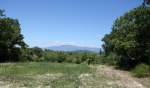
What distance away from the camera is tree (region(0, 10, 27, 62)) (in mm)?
42531

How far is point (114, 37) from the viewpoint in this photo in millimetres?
35031

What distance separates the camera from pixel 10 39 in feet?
141

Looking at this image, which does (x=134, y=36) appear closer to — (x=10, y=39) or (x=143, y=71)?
(x=143, y=71)

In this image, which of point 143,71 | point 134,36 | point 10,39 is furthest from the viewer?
point 10,39

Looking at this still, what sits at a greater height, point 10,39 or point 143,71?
point 10,39

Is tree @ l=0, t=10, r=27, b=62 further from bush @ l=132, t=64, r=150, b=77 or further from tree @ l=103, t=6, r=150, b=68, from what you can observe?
bush @ l=132, t=64, r=150, b=77

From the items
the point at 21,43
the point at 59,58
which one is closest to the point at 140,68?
the point at 21,43

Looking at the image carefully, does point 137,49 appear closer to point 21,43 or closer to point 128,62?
point 128,62

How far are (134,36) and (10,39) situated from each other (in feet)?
59.2

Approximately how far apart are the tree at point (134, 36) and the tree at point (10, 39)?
48.7 ft

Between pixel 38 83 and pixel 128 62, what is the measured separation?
17523 mm

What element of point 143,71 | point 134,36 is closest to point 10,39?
point 134,36

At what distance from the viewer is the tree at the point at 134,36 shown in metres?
A: 31.9

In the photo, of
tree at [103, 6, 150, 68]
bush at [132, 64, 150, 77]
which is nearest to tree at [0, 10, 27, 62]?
tree at [103, 6, 150, 68]
